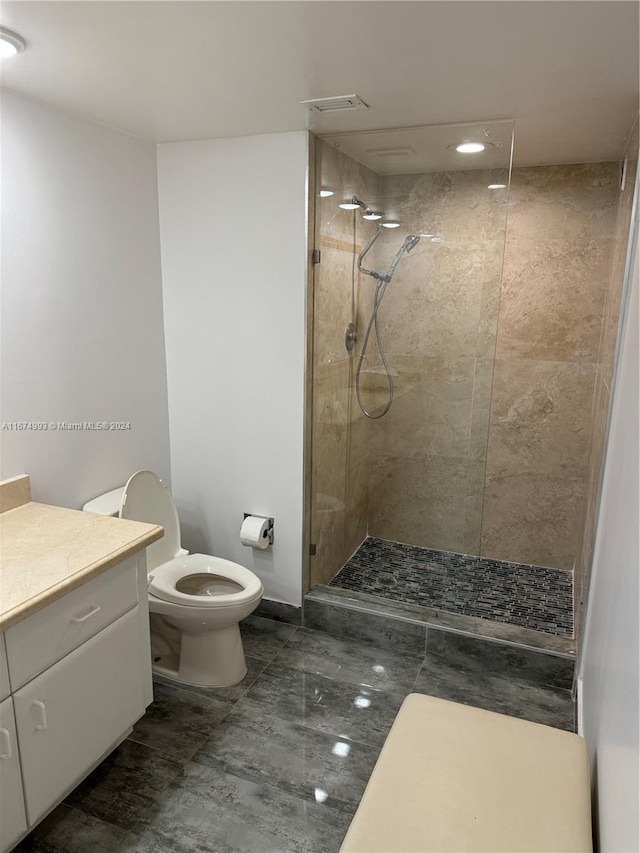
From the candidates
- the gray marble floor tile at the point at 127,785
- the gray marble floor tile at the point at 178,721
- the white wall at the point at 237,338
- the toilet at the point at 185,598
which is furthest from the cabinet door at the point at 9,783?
the white wall at the point at 237,338

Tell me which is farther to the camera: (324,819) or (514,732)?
(324,819)

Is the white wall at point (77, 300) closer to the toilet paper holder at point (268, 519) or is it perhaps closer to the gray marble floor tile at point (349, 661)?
the toilet paper holder at point (268, 519)

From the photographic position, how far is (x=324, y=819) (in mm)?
1905

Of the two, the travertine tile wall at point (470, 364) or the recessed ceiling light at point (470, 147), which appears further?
the travertine tile wall at point (470, 364)

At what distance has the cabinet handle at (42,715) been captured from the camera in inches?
64.9

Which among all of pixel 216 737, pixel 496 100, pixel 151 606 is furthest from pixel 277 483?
pixel 496 100

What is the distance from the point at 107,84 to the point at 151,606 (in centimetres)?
192

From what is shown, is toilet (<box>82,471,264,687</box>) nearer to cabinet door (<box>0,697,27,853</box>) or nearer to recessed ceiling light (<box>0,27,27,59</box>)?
cabinet door (<box>0,697,27,853</box>)

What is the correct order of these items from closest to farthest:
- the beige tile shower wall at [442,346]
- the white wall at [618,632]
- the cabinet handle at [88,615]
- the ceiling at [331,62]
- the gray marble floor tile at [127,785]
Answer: the white wall at [618,632] → the ceiling at [331,62] → the cabinet handle at [88,615] → the gray marble floor tile at [127,785] → the beige tile shower wall at [442,346]

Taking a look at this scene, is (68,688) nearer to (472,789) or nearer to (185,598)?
(185,598)

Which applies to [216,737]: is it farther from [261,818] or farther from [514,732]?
[514,732]

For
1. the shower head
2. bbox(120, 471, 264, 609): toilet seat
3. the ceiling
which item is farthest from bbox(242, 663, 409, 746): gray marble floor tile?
the ceiling

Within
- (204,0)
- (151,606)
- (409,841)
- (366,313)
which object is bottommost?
(151,606)

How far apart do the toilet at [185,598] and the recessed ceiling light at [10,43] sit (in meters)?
1.51
